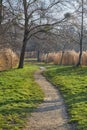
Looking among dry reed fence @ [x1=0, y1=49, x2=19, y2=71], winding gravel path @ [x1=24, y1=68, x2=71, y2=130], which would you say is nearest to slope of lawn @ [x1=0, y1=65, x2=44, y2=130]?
winding gravel path @ [x1=24, y1=68, x2=71, y2=130]

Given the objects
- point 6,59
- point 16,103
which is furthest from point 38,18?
point 16,103

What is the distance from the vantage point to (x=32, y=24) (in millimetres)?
29578

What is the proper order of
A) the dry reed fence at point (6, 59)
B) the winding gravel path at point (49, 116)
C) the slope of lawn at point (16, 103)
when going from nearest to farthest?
1. the winding gravel path at point (49, 116)
2. the slope of lawn at point (16, 103)
3. the dry reed fence at point (6, 59)

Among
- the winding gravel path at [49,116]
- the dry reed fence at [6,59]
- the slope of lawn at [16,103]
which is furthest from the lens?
the dry reed fence at [6,59]

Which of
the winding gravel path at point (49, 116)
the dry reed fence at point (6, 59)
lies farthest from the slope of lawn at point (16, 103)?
the dry reed fence at point (6, 59)

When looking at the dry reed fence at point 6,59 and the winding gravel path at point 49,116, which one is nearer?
the winding gravel path at point 49,116

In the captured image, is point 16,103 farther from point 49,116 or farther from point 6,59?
point 6,59

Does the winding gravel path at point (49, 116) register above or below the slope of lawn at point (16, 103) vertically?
below

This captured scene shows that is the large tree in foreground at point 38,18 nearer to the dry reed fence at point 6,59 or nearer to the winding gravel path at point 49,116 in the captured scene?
the dry reed fence at point 6,59


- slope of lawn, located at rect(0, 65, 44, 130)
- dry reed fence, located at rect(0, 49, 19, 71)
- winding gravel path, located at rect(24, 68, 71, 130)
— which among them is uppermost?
dry reed fence, located at rect(0, 49, 19, 71)

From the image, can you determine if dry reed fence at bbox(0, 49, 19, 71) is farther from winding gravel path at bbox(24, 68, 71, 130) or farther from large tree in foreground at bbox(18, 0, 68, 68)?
winding gravel path at bbox(24, 68, 71, 130)

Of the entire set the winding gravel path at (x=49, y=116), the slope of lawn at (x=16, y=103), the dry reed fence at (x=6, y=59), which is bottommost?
the winding gravel path at (x=49, y=116)

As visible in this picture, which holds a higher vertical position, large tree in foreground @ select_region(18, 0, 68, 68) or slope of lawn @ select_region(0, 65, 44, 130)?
large tree in foreground @ select_region(18, 0, 68, 68)

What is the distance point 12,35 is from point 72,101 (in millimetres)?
14196
